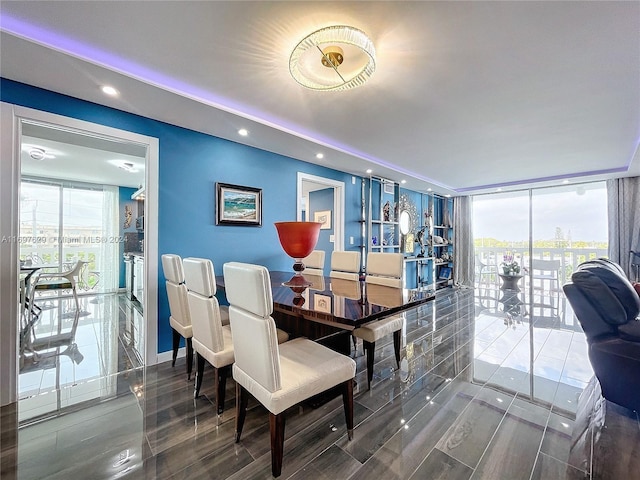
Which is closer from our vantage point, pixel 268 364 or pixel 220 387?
pixel 268 364

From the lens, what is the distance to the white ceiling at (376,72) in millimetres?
1412

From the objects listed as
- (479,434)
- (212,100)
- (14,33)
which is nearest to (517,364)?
(479,434)

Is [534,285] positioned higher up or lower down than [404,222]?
lower down

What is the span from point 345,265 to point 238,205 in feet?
4.77

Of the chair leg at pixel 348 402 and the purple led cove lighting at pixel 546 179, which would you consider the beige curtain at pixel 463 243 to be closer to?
the purple led cove lighting at pixel 546 179

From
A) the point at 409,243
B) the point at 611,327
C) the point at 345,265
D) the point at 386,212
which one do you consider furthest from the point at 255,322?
the point at 409,243

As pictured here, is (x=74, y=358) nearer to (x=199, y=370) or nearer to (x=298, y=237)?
(x=199, y=370)

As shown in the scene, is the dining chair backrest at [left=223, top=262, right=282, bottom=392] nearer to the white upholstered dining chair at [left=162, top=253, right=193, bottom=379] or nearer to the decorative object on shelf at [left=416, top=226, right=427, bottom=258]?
the white upholstered dining chair at [left=162, top=253, right=193, bottom=379]

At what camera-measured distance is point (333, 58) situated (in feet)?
5.35

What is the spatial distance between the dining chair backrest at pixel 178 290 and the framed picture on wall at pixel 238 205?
2.98 ft

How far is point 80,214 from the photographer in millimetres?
5426

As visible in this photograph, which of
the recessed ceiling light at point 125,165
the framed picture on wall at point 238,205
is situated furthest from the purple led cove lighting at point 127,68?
the recessed ceiling light at point 125,165

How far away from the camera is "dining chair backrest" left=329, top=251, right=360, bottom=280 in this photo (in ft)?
9.44

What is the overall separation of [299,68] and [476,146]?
2820 millimetres
